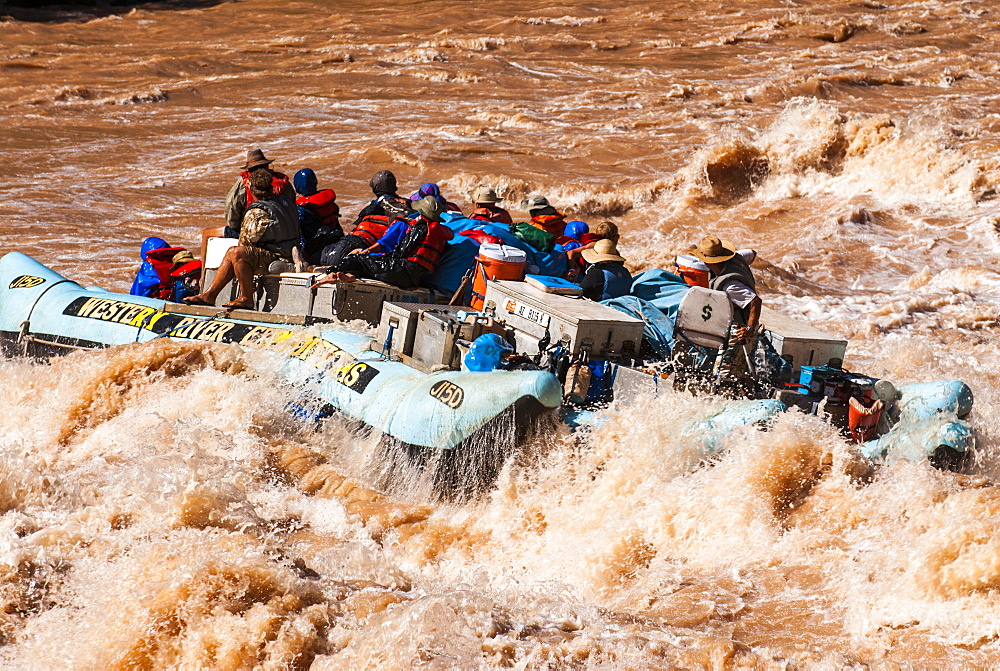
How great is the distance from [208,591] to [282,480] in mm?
2000

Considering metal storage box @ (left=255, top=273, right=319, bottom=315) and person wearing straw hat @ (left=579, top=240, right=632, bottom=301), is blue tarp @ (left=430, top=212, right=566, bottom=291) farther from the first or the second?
metal storage box @ (left=255, top=273, right=319, bottom=315)

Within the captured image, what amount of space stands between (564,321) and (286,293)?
2578 mm

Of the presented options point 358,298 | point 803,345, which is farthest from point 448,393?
point 803,345

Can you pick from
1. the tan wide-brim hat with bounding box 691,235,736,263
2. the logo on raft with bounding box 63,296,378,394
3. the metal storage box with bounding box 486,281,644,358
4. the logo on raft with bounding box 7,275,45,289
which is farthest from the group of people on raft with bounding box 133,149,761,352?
the logo on raft with bounding box 7,275,45,289

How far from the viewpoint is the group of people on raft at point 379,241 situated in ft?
24.6

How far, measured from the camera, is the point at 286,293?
26.5ft

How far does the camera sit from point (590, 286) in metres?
7.47

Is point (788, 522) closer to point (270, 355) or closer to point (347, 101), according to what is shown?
point (270, 355)

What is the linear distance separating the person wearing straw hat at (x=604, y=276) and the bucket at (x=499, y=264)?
1.59ft

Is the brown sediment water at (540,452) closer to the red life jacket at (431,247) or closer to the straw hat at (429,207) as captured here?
the red life jacket at (431,247)

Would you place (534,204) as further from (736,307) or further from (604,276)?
(736,307)

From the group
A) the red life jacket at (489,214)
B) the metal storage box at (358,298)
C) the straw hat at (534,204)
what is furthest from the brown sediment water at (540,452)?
the straw hat at (534,204)

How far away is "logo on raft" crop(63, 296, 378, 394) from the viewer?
7.13 metres

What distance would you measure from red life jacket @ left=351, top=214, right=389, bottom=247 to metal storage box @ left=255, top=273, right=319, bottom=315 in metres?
0.57
